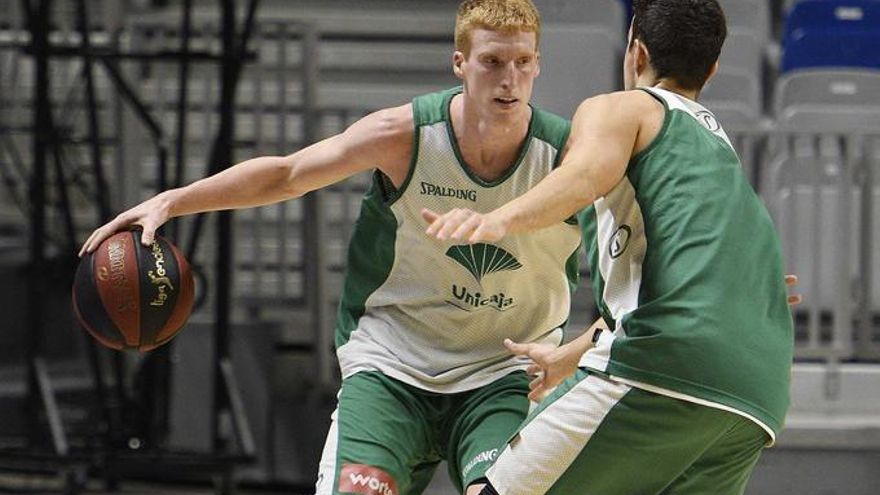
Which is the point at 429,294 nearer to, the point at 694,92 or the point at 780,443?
the point at 694,92

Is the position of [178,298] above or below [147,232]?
below

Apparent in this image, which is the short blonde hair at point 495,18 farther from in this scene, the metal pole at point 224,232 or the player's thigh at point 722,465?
the metal pole at point 224,232

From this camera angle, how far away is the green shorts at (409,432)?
3812 millimetres

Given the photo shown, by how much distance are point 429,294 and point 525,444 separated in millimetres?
793

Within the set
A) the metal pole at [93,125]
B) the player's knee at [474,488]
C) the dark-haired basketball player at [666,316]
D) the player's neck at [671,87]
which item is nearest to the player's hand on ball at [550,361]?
the dark-haired basketball player at [666,316]

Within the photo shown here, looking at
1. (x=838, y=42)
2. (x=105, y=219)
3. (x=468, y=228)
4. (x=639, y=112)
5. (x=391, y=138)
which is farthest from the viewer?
(x=838, y=42)

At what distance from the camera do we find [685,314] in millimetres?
3268

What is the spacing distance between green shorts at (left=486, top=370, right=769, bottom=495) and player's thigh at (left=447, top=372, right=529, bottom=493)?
45cm

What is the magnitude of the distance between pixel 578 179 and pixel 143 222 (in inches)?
49.9

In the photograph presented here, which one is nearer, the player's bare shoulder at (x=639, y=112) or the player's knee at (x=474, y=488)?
the player's bare shoulder at (x=639, y=112)

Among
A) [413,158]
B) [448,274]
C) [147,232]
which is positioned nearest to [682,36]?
[413,158]

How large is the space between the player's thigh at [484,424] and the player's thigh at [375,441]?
0.09m

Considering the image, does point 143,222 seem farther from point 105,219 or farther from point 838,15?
point 838,15

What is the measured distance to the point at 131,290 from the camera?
4059 millimetres
